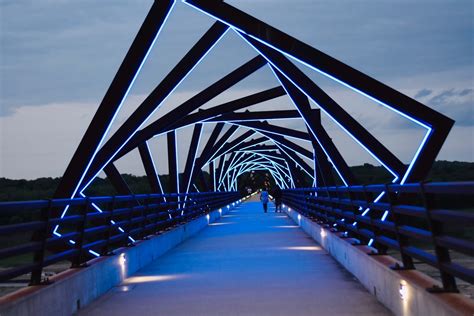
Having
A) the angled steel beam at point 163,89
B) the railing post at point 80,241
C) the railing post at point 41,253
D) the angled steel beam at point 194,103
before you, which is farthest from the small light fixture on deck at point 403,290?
the angled steel beam at point 194,103

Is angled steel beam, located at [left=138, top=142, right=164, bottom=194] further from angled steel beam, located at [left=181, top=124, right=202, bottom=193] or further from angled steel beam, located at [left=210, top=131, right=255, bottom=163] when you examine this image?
angled steel beam, located at [left=210, top=131, right=255, bottom=163]

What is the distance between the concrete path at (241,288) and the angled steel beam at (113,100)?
2681mm

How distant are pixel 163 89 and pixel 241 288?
37.8 ft

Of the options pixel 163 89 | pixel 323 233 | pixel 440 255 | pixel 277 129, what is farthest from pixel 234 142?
pixel 440 255

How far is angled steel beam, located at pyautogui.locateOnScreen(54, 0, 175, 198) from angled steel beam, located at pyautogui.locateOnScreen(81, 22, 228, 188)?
9.21ft

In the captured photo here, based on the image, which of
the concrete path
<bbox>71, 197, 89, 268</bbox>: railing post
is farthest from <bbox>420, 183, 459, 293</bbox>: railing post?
<bbox>71, 197, 89, 268</bbox>: railing post

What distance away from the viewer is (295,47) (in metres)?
17.8

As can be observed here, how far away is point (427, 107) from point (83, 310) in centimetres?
771

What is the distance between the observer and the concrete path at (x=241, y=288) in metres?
9.88

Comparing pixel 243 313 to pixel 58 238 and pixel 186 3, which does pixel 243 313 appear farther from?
pixel 186 3

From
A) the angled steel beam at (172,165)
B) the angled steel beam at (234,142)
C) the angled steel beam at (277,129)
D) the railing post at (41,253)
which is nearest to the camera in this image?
the railing post at (41,253)

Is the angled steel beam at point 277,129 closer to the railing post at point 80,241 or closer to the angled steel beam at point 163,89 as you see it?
the angled steel beam at point 163,89

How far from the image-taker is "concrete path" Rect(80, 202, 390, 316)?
9.88 meters

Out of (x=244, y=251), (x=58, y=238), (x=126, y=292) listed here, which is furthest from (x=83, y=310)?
(x=244, y=251)
